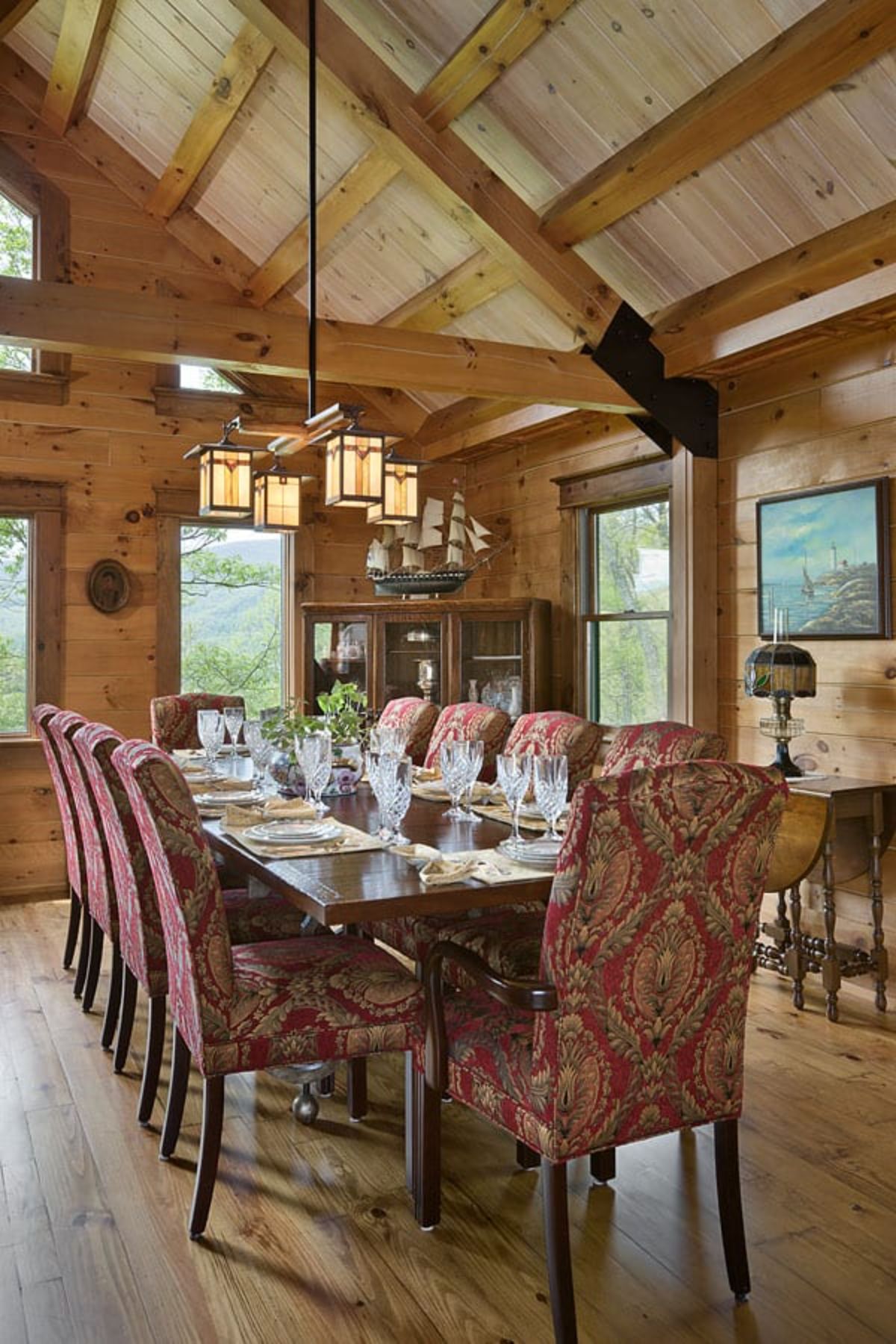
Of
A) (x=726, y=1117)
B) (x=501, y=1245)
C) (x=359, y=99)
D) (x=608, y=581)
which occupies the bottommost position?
(x=501, y=1245)

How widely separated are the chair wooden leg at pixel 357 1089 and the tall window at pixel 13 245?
160 inches

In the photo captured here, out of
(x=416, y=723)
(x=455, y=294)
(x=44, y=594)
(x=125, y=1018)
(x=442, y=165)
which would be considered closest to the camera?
(x=125, y=1018)

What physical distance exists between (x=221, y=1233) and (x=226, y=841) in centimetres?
89

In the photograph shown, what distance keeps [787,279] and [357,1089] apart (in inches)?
120

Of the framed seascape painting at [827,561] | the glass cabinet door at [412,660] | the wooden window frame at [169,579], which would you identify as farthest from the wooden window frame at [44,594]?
the framed seascape painting at [827,561]

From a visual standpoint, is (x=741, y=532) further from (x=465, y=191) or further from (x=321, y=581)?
(x=321, y=581)

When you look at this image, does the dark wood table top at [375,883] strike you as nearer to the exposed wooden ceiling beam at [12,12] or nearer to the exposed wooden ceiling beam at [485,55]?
the exposed wooden ceiling beam at [485,55]

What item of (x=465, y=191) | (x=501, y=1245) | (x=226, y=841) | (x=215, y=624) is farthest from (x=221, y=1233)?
(x=215, y=624)

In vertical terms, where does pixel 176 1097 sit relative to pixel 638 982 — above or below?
below

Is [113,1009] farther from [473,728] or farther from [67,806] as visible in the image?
[473,728]

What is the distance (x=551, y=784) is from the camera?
8.64ft

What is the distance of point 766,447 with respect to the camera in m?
4.38

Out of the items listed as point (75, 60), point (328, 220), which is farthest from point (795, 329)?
point (75, 60)

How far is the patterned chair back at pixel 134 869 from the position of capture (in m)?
2.84
